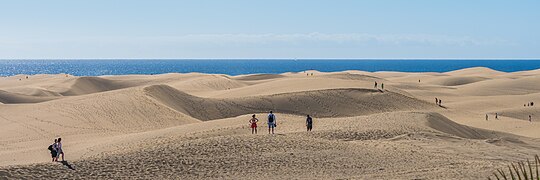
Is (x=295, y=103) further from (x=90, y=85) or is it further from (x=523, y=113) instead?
(x=90, y=85)

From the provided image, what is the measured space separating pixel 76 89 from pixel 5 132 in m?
30.3

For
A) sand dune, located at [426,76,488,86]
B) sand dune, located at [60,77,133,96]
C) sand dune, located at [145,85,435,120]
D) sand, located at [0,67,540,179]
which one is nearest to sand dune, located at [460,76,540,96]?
sand dune, located at [426,76,488,86]

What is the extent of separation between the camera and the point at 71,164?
17156 mm

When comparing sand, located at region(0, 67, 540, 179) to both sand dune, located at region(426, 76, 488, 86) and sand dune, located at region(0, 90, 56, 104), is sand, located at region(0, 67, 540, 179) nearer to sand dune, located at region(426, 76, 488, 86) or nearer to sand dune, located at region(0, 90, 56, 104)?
sand dune, located at region(0, 90, 56, 104)

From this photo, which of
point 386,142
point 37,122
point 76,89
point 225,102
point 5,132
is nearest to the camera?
point 386,142

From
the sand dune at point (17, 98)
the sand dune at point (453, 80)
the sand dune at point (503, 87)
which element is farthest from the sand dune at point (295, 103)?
the sand dune at point (453, 80)

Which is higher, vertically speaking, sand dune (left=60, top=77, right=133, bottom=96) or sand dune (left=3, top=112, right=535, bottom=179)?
sand dune (left=3, top=112, right=535, bottom=179)

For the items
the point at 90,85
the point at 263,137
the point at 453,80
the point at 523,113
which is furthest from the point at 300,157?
the point at 453,80

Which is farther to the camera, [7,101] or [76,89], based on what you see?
[76,89]

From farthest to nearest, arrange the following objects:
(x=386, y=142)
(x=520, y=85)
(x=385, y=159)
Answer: (x=520, y=85)
(x=386, y=142)
(x=385, y=159)

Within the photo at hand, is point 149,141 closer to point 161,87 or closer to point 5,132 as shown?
point 5,132

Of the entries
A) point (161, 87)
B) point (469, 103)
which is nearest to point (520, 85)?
point (469, 103)

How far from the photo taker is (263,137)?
21.4m

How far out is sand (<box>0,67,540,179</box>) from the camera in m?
17.2
